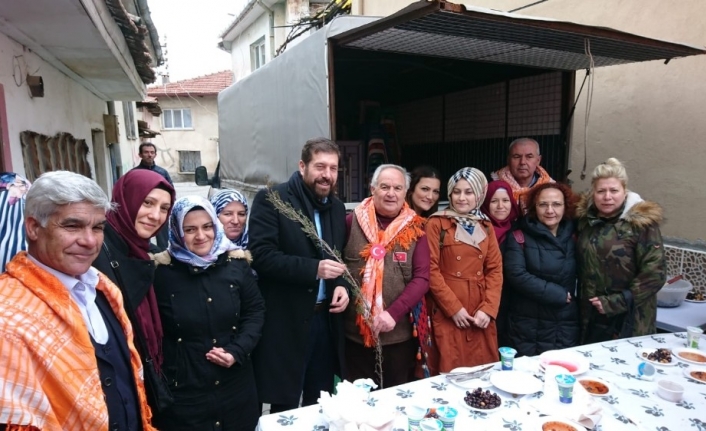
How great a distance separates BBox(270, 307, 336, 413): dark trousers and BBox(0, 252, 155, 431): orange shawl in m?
1.21

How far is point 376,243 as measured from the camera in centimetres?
243

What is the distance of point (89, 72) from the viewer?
546 cm

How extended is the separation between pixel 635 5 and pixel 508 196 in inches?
118

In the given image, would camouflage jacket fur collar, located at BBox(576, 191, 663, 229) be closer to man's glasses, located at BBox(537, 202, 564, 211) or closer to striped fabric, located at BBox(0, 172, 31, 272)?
man's glasses, located at BBox(537, 202, 564, 211)

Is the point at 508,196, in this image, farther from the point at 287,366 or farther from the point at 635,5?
the point at 635,5

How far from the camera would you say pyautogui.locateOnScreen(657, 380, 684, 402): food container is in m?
1.75

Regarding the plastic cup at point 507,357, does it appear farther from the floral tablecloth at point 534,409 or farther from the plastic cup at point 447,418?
the plastic cup at point 447,418

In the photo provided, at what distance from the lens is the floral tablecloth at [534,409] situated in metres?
1.60

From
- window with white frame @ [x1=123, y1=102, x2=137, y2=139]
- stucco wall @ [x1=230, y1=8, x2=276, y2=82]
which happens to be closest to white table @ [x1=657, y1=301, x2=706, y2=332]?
window with white frame @ [x1=123, y1=102, x2=137, y2=139]

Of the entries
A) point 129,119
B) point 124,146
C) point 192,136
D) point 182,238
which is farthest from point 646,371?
point 192,136

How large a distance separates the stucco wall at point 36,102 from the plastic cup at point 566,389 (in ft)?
13.2

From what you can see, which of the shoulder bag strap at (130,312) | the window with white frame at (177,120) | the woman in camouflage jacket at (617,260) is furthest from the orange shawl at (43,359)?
the window with white frame at (177,120)

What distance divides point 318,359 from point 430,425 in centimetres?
118

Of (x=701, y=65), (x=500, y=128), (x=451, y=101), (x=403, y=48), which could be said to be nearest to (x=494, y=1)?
(x=451, y=101)
